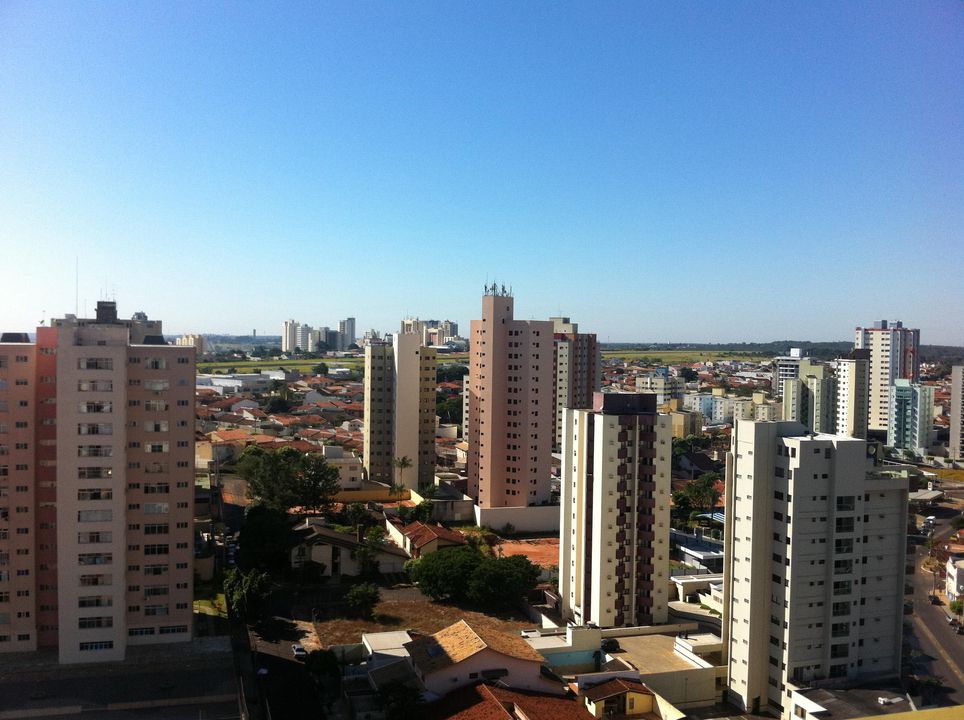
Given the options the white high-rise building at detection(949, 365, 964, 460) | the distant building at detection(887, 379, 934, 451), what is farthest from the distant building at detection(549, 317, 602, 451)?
the white high-rise building at detection(949, 365, 964, 460)

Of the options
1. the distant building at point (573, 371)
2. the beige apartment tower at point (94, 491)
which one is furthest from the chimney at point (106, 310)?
the distant building at point (573, 371)

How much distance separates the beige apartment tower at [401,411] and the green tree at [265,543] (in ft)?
28.7

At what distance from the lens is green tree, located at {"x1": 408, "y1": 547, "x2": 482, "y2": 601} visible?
51.9 ft

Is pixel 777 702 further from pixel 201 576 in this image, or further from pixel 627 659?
pixel 201 576

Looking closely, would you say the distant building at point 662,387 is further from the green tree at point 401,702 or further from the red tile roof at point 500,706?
the green tree at point 401,702

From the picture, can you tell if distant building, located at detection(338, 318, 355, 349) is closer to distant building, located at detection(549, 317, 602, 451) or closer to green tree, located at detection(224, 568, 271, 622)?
distant building, located at detection(549, 317, 602, 451)

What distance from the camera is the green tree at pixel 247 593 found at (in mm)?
14625

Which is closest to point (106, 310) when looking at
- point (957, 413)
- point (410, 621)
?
point (410, 621)

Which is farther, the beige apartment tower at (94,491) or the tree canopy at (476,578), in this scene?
the tree canopy at (476,578)

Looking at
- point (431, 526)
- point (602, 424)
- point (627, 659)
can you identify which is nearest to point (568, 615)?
point (627, 659)

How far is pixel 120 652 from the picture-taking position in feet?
42.0

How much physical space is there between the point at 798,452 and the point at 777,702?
146 inches

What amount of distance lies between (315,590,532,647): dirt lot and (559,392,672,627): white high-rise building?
158cm

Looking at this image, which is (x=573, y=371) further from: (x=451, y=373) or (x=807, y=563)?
(x=451, y=373)
